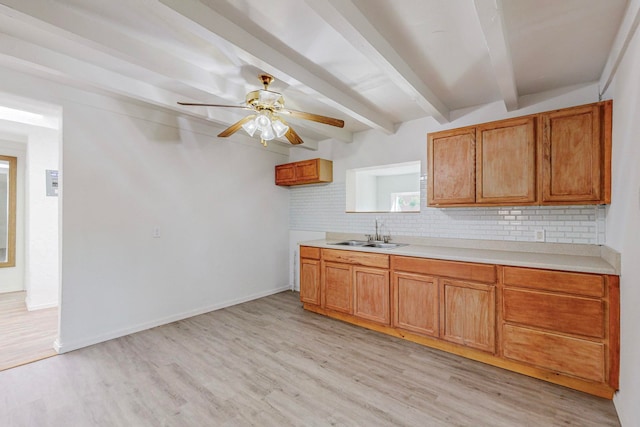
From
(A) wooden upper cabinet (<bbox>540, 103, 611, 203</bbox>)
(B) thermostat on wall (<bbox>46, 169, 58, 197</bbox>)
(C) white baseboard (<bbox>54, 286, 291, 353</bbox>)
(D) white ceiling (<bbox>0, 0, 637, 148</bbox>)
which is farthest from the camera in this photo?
(B) thermostat on wall (<bbox>46, 169, 58, 197</bbox>)

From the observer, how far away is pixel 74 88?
8.98 feet

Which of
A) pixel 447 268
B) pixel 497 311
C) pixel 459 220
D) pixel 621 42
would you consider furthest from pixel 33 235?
pixel 621 42

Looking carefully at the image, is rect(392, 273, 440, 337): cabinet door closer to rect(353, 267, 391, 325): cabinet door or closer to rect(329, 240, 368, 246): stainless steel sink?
rect(353, 267, 391, 325): cabinet door

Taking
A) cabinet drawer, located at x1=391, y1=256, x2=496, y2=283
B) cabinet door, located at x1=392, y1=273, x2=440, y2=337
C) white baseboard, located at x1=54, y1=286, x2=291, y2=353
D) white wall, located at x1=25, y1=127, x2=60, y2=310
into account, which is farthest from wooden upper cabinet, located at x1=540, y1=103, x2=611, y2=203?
white wall, located at x1=25, y1=127, x2=60, y2=310

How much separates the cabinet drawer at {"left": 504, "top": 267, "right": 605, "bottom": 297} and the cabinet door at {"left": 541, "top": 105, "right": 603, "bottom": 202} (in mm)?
663

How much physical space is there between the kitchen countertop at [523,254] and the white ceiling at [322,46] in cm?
142

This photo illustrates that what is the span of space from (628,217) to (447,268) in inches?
49.5

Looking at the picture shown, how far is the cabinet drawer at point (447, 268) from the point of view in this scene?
8.11 ft

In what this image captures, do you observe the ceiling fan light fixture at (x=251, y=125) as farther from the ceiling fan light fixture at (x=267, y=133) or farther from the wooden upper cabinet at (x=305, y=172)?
the wooden upper cabinet at (x=305, y=172)

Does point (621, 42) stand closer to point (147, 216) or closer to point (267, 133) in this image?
point (267, 133)

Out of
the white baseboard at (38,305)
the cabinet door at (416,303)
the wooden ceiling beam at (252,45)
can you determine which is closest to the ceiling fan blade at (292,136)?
the wooden ceiling beam at (252,45)

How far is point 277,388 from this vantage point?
215 cm

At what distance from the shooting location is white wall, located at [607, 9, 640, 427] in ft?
5.15

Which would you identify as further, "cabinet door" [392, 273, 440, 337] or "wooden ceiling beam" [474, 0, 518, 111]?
"cabinet door" [392, 273, 440, 337]
